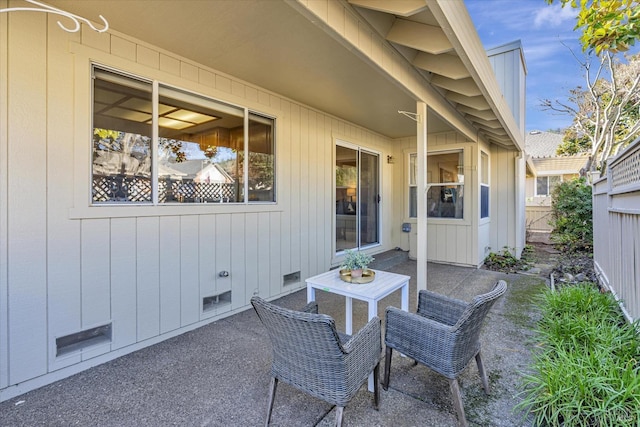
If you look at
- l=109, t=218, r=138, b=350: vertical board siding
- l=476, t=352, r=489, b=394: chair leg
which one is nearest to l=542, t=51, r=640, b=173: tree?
l=476, t=352, r=489, b=394: chair leg

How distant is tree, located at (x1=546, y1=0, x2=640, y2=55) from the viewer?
2879 millimetres

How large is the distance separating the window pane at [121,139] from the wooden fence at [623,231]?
4.30 metres

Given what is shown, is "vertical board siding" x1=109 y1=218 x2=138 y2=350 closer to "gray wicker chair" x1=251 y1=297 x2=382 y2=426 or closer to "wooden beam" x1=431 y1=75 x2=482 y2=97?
"gray wicker chair" x1=251 y1=297 x2=382 y2=426

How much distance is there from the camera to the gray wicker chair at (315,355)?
5.06ft

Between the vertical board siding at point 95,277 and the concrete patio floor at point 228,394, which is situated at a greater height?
the vertical board siding at point 95,277

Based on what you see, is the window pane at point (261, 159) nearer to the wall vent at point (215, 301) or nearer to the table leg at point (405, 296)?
the wall vent at point (215, 301)

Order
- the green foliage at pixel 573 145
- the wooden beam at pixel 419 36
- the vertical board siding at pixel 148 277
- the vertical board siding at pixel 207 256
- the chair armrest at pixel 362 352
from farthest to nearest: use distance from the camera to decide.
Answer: the green foliage at pixel 573 145 → the vertical board siding at pixel 207 256 → the vertical board siding at pixel 148 277 → the wooden beam at pixel 419 36 → the chair armrest at pixel 362 352

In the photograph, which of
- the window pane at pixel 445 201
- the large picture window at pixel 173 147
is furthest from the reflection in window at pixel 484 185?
the large picture window at pixel 173 147

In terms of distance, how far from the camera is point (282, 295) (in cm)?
428

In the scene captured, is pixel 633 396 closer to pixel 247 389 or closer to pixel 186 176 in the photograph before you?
pixel 247 389

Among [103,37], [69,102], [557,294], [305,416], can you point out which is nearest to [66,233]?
[69,102]

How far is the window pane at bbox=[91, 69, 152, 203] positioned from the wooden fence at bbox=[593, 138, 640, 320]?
14.1 ft

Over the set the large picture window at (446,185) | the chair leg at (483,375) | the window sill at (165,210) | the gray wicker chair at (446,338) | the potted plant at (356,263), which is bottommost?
the chair leg at (483,375)

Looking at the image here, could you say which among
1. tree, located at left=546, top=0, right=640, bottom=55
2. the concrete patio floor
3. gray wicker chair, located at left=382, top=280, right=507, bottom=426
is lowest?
the concrete patio floor
